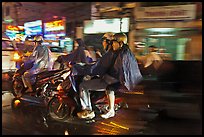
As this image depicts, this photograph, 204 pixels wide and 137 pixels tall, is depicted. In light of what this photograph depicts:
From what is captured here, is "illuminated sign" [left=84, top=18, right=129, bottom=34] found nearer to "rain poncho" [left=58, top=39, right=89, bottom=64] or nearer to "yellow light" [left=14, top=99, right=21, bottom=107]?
"rain poncho" [left=58, top=39, right=89, bottom=64]

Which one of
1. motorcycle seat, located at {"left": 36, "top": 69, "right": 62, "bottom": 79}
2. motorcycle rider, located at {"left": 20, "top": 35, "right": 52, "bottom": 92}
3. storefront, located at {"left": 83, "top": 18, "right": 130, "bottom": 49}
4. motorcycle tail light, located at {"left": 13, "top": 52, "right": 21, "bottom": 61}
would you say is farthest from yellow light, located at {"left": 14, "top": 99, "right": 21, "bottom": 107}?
storefront, located at {"left": 83, "top": 18, "right": 130, "bottom": 49}

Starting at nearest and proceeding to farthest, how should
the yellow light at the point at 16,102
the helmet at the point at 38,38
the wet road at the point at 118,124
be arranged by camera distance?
the wet road at the point at 118,124 → the helmet at the point at 38,38 → the yellow light at the point at 16,102

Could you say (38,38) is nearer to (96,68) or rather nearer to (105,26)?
(105,26)

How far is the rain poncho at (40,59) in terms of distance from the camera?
18.2 ft

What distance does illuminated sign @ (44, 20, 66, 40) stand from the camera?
16.2 ft

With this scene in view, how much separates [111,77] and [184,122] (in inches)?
56.5

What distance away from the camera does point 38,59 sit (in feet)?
18.4

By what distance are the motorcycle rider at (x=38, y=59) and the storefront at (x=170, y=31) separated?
1835 mm

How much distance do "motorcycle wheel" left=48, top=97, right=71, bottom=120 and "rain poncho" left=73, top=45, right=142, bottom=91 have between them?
676 mm

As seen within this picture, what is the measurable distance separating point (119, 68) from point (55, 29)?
1514 mm

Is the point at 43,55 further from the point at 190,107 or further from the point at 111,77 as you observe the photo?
the point at 190,107

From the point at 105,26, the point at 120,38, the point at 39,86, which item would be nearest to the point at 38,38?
the point at 39,86

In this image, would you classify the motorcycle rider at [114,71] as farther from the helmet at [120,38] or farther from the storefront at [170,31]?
the storefront at [170,31]

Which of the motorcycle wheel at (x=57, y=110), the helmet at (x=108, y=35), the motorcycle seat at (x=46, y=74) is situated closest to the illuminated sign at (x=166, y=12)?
the helmet at (x=108, y=35)
